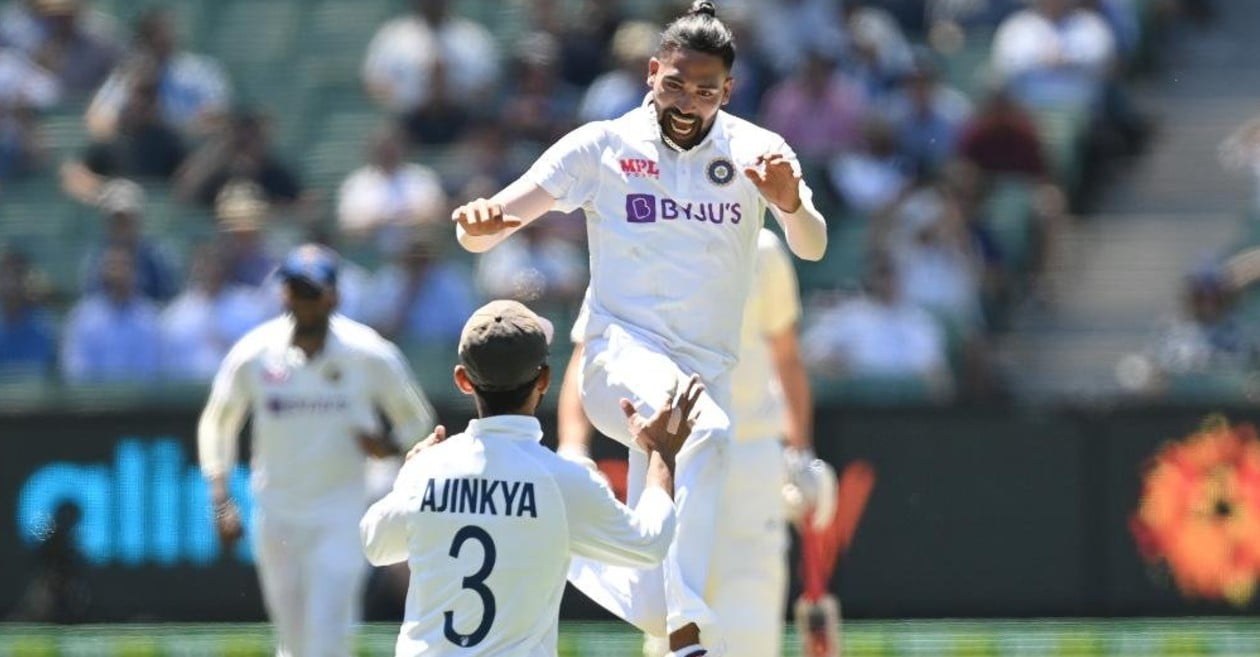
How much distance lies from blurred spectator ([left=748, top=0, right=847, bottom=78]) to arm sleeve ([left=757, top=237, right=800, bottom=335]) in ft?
28.9

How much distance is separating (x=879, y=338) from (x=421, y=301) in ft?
8.86

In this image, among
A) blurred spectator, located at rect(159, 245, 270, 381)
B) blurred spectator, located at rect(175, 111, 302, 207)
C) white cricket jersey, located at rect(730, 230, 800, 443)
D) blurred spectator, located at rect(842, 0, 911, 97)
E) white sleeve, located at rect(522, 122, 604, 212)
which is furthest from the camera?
blurred spectator, located at rect(842, 0, 911, 97)

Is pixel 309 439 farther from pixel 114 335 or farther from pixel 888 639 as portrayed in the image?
pixel 114 335

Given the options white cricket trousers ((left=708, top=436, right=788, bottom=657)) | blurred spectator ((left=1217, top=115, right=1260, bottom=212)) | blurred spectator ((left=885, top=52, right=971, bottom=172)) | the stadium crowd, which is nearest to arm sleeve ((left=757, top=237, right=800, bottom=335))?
white cricket trousers ((left=708, top=436, right=788, bottom=657))

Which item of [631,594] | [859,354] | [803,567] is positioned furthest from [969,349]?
[631,594]

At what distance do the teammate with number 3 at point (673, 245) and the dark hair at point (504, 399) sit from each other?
3.35 feet

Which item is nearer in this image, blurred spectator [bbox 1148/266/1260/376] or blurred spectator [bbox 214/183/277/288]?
blurred spectator [bbox 1148/266/1260/376]

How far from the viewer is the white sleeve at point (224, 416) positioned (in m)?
12.9

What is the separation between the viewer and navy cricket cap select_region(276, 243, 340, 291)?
12523 millimetres

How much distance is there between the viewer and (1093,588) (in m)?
16.8

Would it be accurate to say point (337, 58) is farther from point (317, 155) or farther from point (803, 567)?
point (803, 567)

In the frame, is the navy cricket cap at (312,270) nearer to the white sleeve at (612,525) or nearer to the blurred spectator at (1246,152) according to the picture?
the white sleeve at (612,525)

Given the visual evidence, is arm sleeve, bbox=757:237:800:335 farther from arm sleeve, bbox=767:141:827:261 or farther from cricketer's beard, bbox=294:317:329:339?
cricketer's beard, bbox=294:317:329:339

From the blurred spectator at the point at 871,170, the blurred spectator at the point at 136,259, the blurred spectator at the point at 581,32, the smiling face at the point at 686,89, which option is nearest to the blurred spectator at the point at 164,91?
the blurred spectator at the point at 136,259
